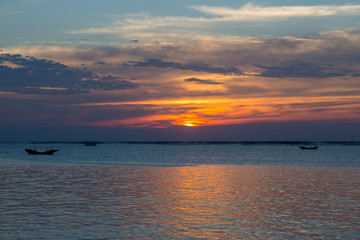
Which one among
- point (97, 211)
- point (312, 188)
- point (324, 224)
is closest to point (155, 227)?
point (97, 211)

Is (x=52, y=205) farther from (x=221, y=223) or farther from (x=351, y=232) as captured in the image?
(x=351, y=232)

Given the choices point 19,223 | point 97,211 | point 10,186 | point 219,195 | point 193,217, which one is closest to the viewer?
point 19,223

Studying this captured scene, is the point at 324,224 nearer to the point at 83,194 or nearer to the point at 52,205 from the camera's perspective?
the point at 52,205

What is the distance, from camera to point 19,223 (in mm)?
20188

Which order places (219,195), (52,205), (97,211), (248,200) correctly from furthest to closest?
(219,195) → (248,200) → (52,205) → (97,211)

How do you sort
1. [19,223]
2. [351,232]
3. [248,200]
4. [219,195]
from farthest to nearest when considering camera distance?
1. [219,195]
2. [248,200]
3. [19,223]
4. [351,232]

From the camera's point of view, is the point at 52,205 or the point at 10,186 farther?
the point at 10,186

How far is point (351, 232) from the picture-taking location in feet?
61.6

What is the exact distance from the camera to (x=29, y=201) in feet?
89.5

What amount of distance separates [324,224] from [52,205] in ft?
53.8

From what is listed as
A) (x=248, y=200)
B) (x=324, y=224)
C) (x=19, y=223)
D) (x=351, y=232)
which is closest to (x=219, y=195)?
(x=248, y=200)

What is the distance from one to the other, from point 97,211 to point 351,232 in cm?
1381

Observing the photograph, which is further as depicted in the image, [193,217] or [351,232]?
[193,217]

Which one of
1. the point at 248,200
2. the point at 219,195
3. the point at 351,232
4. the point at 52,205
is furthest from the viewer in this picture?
the point at 219,195
